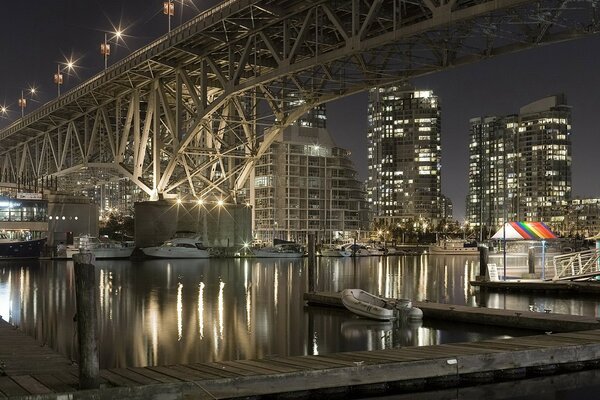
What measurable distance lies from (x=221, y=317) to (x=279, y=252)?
5952 cm

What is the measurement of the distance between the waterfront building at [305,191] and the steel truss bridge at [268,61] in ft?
135

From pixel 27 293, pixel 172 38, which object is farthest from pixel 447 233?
pixel 27 293

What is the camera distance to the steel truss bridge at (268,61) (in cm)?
3309

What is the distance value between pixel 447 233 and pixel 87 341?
185m

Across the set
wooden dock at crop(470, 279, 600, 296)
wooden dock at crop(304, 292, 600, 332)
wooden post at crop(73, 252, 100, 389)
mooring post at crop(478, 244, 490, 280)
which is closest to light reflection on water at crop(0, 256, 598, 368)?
wooden dock at crop(304, 292, 600, 332)

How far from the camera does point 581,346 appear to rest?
15930 mm

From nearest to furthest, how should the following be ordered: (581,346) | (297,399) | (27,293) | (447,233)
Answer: (297,399)
(581,346)
(27,293)
(447,233)

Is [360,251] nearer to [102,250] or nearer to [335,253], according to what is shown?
[335,253]

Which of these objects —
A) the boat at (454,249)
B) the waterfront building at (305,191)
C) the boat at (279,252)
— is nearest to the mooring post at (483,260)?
the boat at (279,252)

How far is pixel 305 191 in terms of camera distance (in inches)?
4931

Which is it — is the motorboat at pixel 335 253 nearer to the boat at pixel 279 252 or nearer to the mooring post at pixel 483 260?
the boat at pixel 279 252

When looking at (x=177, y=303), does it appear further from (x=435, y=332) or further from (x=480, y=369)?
(x=480, y=369)

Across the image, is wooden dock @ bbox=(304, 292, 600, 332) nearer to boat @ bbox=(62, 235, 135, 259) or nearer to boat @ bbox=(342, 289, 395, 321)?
boat @ bbox=(342, 289, 395, 321)

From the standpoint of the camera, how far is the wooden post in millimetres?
11805
